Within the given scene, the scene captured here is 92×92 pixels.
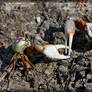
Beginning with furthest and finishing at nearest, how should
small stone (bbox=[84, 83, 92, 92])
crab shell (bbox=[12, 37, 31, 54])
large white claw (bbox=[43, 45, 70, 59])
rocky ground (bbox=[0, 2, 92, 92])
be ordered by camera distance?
crab shell (bbox=[12, 37, 31, 54])
large white claw (bbox=[43, 45, 70, 59])
rocky ground (bbox=[0, 2, 92, 92])
small stone (bbox=[84, 83, 92, 92])

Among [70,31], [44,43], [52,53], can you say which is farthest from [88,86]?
[44,43]

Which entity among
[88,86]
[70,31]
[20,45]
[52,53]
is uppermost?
[70,31]

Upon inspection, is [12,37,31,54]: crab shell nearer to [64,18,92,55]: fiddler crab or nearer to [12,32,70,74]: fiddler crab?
[12,32,70,74]: fiddler crab

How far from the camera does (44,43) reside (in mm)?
2855

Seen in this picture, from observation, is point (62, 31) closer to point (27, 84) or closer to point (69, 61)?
point (69, 61)

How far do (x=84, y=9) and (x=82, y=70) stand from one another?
1.65m

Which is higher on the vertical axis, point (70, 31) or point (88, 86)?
point (70, 31)

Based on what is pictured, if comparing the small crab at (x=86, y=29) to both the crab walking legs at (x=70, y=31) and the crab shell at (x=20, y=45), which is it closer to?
the crab walking legs at (x=70, y=31)

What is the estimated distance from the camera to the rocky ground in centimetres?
224

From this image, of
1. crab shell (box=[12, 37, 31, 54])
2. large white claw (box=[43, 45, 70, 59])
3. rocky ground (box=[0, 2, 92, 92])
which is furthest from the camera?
crab shell (box=[12, 37, 31, 54])

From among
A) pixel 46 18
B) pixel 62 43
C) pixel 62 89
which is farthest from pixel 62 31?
pixel 62 89

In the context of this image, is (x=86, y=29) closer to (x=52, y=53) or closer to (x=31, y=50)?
(x=52, y=53)

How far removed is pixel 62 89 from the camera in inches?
86.5

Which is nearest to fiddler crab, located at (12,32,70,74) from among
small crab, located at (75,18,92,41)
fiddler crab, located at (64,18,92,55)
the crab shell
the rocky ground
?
the crab shell
